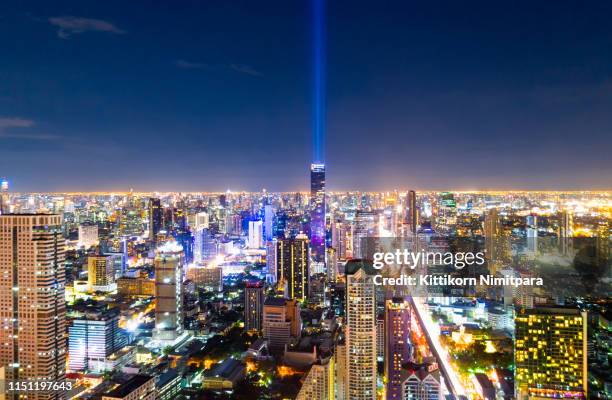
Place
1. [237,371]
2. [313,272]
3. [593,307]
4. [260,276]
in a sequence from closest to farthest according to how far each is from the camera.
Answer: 1. [593,307]
2. [237,371]
3. [313,272]
4. [260,276]

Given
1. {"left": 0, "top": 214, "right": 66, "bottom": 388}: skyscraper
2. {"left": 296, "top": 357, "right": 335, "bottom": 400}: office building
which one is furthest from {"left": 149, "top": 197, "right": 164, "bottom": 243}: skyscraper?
{"left": 296, "top": 357, "right": 335, "bottom": 400}: office building

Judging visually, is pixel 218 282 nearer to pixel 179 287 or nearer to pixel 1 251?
pixel 179 287

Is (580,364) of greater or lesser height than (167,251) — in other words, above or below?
below

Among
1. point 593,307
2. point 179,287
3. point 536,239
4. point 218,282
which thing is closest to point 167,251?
point 179,287

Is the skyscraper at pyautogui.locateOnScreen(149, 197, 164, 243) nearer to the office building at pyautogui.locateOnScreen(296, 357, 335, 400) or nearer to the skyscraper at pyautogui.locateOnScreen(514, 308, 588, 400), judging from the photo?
the office building at pyautogui.locateOnScreen(296, 357, 335, 400)

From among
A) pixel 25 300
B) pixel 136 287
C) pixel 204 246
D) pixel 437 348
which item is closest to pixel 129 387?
pixel 25 300
